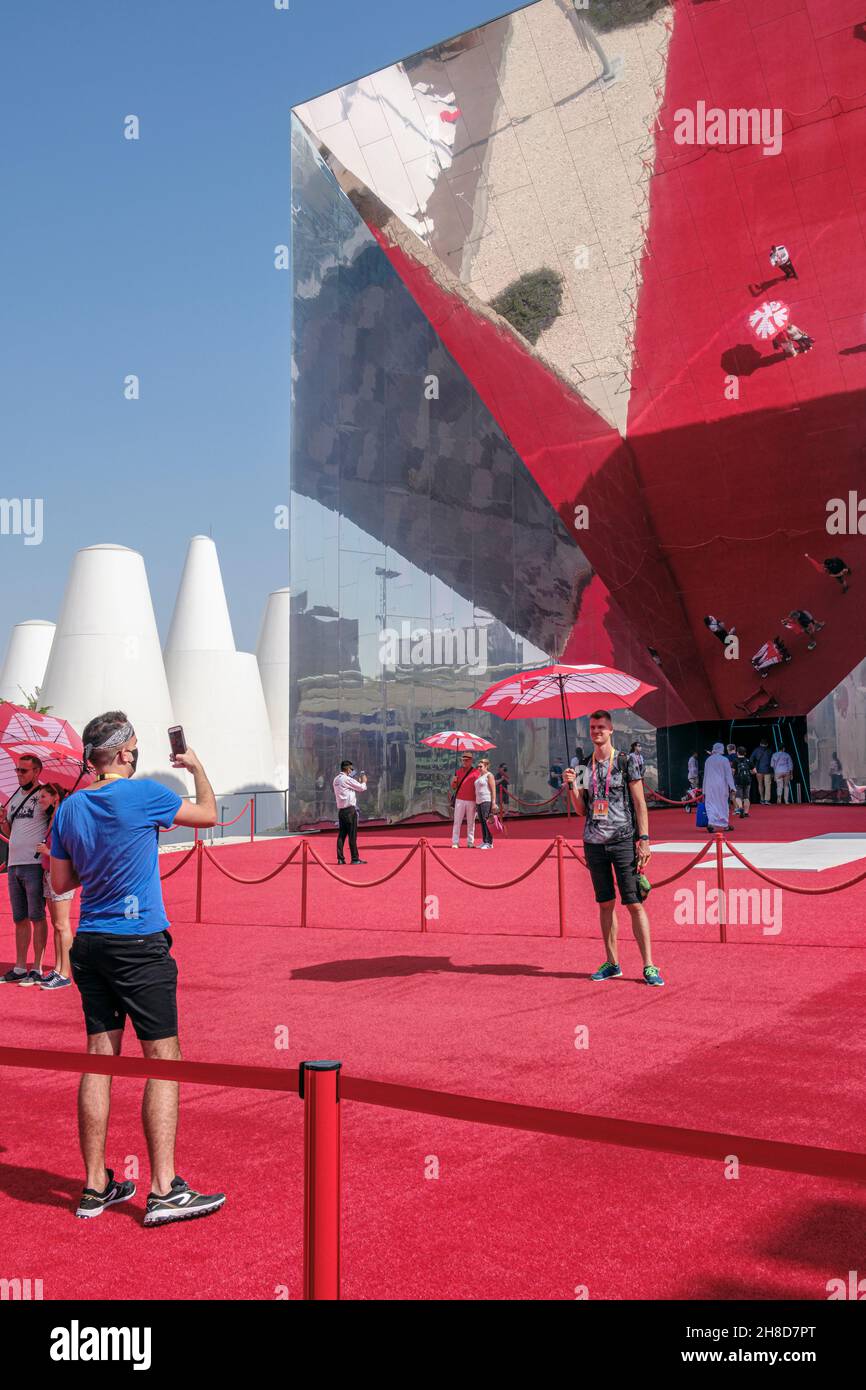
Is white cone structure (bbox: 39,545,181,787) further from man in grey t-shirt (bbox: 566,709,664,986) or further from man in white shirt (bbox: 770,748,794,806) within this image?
man in grey t-shirt (bbox: 566,709,664,986)

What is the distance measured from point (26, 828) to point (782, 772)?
27.7m

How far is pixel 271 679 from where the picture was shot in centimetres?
4541

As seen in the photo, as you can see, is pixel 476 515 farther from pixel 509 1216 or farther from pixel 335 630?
pixel 509 1216

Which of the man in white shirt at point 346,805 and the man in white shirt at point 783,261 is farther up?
the man in white shirt at point 783,261

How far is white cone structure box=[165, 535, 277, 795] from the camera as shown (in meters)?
35.2

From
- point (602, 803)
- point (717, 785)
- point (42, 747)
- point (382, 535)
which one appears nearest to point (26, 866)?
point (42, 747)

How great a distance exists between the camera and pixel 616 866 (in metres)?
8.41

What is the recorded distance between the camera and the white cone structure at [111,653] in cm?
2941

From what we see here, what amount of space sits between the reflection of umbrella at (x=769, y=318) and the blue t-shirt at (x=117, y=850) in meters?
26.2

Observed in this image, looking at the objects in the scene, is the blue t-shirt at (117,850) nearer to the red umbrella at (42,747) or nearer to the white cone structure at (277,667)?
the red umbrella at (42,747)

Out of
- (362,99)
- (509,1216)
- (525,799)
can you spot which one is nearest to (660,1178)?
(509,1216)

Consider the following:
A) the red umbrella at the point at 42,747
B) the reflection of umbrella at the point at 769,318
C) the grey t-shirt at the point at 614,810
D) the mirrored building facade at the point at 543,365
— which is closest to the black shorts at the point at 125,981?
the grey t-shirt at the point at 614,810

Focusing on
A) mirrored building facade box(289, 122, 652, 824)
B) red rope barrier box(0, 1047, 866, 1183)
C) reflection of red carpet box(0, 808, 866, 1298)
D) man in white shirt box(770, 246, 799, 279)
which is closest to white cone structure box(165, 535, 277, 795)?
mirrored building facade box(289, 122, 652, 824)
